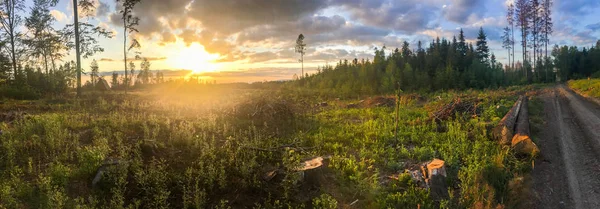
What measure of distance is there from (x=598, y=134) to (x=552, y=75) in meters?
75.8

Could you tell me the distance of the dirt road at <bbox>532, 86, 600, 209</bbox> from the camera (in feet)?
22.9

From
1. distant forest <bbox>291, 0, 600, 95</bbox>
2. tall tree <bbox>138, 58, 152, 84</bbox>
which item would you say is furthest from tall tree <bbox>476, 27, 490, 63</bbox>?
tall tree <bbox>138, 58, 152, 84</bbox>

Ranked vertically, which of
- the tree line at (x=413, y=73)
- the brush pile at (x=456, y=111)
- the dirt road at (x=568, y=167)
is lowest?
the dirt road at (x=568, y=167)

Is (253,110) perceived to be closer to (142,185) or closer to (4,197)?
(142,185)

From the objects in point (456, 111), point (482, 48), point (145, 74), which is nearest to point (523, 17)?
point (482, 48)

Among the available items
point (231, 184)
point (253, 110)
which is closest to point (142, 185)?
point (231, 184)

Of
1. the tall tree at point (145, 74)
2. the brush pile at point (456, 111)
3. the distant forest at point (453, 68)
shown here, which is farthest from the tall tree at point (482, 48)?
the tall tree at point (145, 74)

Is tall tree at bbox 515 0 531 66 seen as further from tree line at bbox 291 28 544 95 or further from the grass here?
the grass

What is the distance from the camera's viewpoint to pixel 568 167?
8.93 m

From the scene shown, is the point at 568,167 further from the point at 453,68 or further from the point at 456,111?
the point at 453,68

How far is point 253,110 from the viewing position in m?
15.6

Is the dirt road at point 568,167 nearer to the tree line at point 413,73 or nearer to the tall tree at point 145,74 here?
the tree line at point 413,73

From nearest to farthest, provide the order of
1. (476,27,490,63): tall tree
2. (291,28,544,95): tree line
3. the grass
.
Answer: the grass → (291,28,544,95): tree line → (476,27,490,63): tall tree

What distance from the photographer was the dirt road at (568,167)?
6.98 metres
